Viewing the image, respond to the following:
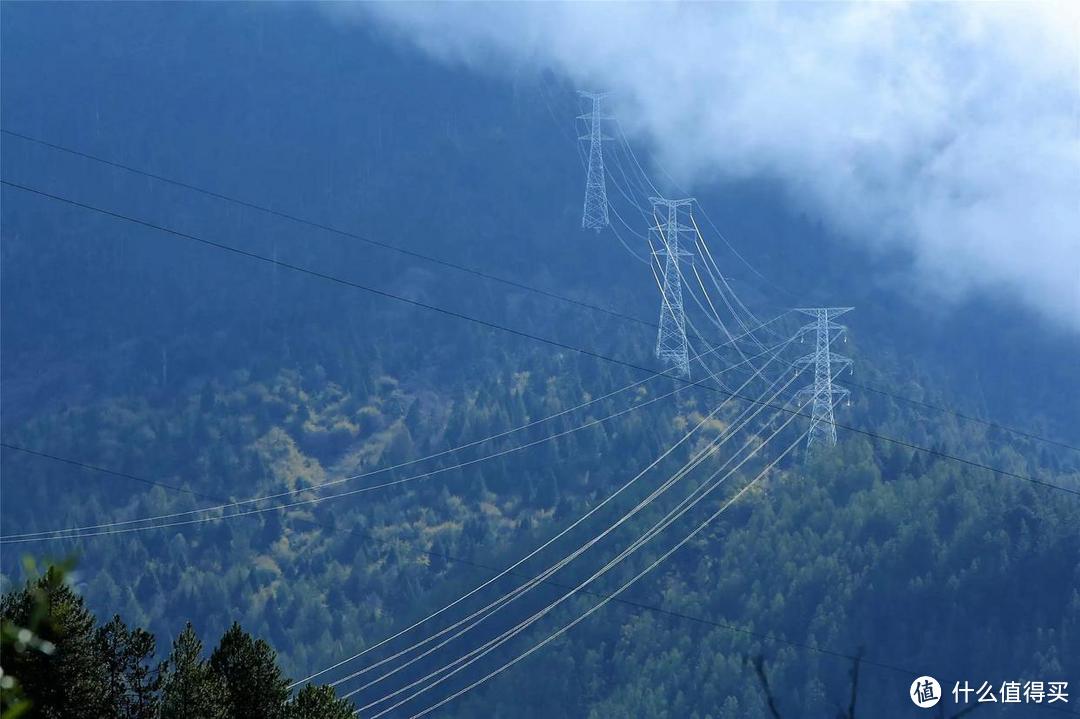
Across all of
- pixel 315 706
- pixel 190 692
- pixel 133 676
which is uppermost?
pixel 133 676

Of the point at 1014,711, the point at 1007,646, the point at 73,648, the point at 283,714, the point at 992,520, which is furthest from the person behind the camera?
the point at 992,520

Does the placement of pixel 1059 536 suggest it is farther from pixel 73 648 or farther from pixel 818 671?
pixel 73 648

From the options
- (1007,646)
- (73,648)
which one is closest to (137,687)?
(73,648)

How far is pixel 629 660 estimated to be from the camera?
189125 millimetres

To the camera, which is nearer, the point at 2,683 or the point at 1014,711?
the point at 2,683

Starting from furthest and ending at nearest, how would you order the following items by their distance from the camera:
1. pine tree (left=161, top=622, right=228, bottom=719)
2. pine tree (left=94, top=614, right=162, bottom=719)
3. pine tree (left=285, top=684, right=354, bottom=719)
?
pine tree (left=285, top=684, right=354, bottom=719), pine tree (left=94, top=614, right=162, bottom=719), pine tree (left=161, top=622, right=228, bottom=719)

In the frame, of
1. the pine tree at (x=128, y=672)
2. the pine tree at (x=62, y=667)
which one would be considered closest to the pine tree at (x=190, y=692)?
the pine tree at (x=128, y=672)

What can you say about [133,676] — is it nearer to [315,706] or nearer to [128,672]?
[128,672]

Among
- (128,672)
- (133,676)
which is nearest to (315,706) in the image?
(133,676)

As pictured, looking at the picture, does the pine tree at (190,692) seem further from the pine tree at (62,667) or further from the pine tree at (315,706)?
the pine tree at (315,706)

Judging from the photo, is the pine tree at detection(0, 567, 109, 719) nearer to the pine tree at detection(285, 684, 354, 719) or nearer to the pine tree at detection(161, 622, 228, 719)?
the pine tree at detection(161, 622, 228, 719)

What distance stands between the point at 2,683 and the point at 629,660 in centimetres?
17641

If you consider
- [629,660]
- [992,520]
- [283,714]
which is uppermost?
[992,520]

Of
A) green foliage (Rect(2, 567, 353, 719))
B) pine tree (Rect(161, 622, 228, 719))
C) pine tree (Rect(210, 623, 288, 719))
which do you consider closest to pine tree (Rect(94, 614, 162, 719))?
green foliage (Rect(2, 567, 353, 719))
